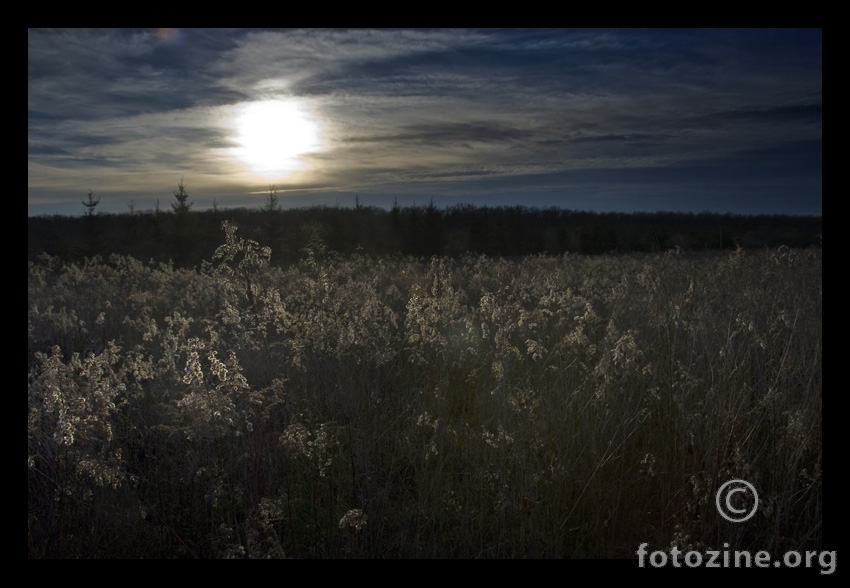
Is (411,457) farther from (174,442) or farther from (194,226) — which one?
(194,226)

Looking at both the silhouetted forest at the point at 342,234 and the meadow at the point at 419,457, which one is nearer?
the meadow at the point at 419,457

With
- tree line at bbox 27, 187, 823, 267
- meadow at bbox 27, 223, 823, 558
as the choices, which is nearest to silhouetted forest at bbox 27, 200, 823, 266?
tree line at bbox 27, 187, 823, 267

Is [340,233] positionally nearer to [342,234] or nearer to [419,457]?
Answer: [342,234]

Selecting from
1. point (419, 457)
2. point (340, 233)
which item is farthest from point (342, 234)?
point (419, 457)

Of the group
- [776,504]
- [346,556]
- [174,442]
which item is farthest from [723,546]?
[174,442]

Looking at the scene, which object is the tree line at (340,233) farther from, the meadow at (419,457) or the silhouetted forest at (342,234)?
the meadow at (419,457)

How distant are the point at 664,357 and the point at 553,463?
6.45 feet

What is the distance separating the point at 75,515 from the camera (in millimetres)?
2674

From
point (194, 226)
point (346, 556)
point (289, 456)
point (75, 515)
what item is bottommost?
point (346, 556)

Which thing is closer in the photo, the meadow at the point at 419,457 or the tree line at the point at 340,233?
the meadow at the point at 419,457

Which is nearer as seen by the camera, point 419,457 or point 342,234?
point 419,457

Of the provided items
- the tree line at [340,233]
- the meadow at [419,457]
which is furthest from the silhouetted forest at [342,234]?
the meadow at [419,457]

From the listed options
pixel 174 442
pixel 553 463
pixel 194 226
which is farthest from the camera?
pixel 194 226

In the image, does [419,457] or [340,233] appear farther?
[340,233]
